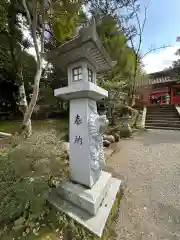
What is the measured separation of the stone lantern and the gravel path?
478 millimetres

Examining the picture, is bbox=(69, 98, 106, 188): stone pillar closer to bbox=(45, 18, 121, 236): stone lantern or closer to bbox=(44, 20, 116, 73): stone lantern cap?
bbox=(45, 18, 121, 236): stone lantern

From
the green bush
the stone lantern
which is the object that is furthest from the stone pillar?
the green bush

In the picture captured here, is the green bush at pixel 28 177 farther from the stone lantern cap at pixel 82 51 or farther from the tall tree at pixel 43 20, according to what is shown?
the tall tree at pixel 43 20

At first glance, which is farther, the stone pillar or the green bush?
the stone pillar

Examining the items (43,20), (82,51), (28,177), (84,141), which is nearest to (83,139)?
(84,141)

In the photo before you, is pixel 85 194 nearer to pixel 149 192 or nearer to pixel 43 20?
pixel 149 192

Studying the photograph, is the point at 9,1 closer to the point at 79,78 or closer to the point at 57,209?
the point at 79,78

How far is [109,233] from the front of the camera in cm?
221

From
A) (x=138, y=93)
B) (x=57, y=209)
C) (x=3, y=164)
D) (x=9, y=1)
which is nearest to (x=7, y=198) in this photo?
(x=3, y=164)

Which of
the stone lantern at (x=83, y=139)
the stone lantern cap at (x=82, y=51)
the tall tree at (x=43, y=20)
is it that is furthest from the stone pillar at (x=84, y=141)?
the tall tree at (x=43, y=20)

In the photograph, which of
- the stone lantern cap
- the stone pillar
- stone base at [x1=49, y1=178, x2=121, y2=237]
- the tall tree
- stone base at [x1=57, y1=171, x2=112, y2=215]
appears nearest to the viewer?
the stone lantern cap

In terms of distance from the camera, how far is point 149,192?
3.19m

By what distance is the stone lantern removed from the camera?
212 cm

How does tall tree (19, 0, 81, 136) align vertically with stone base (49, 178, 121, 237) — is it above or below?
above
